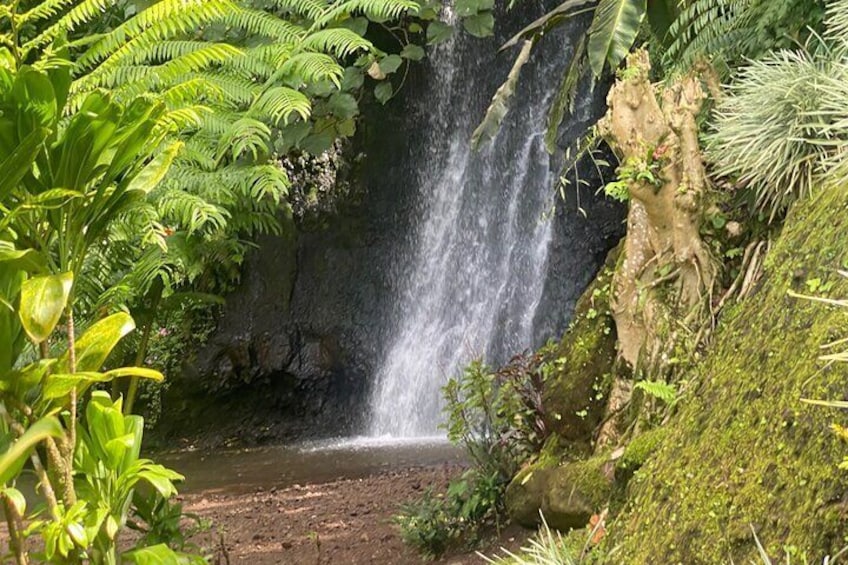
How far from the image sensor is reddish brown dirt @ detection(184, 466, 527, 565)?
13.8 feet

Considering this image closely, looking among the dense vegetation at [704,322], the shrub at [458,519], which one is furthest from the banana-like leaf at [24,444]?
the shrub at [458,519]

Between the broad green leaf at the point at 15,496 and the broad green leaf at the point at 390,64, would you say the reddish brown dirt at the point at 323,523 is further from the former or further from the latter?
the broad green leaf at the point at 390,64

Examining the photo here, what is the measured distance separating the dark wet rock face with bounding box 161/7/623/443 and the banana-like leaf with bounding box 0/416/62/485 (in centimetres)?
815

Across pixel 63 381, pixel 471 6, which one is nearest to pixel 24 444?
pixel 63 381

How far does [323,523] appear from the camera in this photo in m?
5.07

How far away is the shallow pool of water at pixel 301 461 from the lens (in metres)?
7.03

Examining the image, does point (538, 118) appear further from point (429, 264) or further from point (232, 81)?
point (232, 81)

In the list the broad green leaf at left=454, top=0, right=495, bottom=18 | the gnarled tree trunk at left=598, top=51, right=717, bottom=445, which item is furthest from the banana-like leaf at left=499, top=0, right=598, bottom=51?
the broad green leaf at left=454, top=0, right=495, bottom=18

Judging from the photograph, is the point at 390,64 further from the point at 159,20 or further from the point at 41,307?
the point at 41,307

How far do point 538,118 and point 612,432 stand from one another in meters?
7.35

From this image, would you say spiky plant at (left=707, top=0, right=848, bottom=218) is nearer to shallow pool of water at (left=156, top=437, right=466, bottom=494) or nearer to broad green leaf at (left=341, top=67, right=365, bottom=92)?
broad green leaf at (left=341, top=67, right=365, bottom=92)

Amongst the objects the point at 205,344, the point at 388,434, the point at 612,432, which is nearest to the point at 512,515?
the point at 612,432

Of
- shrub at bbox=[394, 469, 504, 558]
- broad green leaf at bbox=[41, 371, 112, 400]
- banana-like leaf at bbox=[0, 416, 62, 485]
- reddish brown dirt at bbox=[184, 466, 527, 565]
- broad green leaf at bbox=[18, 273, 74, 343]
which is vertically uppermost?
broad green leaf at bbox=[18, 273, 74, 343]

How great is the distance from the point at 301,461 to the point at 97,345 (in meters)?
6.26
